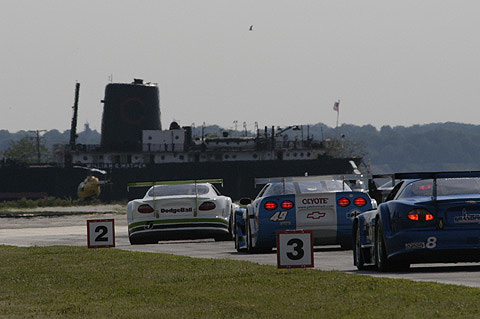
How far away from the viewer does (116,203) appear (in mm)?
94062

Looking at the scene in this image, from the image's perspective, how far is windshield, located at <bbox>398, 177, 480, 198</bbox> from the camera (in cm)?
1269

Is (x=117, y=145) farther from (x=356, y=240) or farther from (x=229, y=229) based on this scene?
(x=356, y=240)

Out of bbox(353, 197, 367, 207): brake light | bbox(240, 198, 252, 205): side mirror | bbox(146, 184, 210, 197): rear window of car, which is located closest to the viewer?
bbox(353, 197, 367, 207): brake light

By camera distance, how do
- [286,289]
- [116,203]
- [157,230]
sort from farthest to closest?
[116,203], [157,230], [286,289]

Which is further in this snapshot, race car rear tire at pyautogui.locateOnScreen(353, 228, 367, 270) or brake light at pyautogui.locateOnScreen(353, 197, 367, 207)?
brake light at pyautogui.locateOnScreen(353, 197, 367, 207)

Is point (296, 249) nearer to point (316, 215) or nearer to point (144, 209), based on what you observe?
point (316, 215)

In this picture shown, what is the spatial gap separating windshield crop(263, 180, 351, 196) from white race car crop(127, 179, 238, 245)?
12.2 feet

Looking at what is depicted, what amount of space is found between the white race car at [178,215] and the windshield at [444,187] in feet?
30.5

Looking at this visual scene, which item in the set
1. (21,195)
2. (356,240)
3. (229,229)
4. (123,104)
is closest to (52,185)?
(21,195)

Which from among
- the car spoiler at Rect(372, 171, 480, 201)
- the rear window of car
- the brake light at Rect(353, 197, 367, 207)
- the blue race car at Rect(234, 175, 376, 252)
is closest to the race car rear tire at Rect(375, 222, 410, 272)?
the car spoiler at Rect(372, 171, 480, 201)

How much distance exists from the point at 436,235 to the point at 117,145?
92583 millimetres

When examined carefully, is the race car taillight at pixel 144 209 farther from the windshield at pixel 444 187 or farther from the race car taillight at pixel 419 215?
the race car taillight at pixel 419 215

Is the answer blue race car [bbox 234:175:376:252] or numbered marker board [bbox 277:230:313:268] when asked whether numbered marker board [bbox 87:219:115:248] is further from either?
numbered marker board [bbox 277:230:313:268]

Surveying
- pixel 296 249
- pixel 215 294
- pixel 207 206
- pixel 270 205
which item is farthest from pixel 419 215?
pixel 207 206
